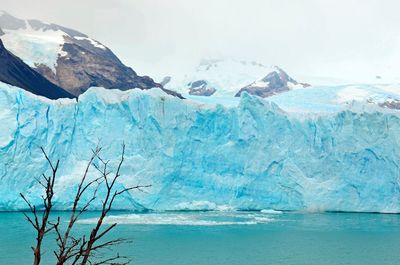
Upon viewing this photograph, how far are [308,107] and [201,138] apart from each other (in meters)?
11.3

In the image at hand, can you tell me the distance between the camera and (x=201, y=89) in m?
61.3

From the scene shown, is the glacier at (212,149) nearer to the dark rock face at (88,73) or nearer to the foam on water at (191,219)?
the foam on water at (191,219)

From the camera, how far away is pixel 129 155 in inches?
804

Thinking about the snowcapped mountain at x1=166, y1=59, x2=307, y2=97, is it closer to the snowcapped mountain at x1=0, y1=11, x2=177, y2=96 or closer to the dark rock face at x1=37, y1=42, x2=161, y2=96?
the dark rock face at x1=37, y1=42, x2=161, y2=96

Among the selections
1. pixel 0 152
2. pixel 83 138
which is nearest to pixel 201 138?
pixel 83 138

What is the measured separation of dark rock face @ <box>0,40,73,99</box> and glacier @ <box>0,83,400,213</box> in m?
15.2

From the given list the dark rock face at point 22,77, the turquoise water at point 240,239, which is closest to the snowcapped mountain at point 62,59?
the dark rock face at point 22,77

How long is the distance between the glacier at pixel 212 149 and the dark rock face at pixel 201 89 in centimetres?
3693

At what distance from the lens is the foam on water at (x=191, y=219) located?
17234 mm

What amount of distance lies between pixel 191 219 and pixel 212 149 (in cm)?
373

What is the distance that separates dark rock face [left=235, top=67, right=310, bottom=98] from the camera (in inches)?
2518

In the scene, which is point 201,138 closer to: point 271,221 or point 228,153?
point 228,153

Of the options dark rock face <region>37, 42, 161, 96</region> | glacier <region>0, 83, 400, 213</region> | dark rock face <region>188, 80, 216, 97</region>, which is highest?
dark rock face <region>188, 80, 216, 97</region>

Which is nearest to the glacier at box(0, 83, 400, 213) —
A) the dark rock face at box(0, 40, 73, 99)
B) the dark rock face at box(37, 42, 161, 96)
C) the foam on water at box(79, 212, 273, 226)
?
the foam on water at box(79, 212, 273, 226)
